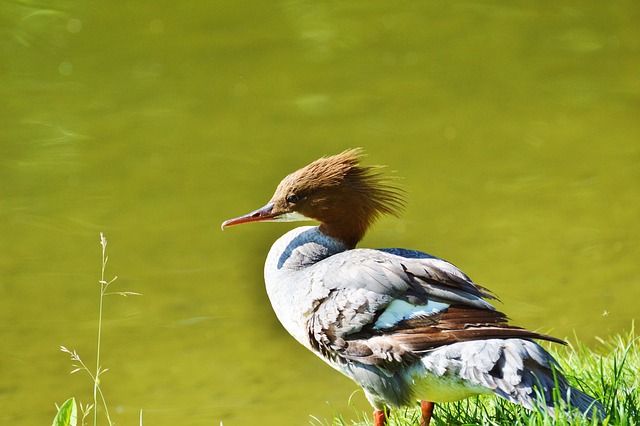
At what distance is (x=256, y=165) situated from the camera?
802cm

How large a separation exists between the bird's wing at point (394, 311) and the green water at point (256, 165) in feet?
7.14

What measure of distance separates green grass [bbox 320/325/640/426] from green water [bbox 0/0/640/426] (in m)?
1.86

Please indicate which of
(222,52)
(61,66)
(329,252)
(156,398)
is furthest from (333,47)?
(329,252)

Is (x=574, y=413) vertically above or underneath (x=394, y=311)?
above

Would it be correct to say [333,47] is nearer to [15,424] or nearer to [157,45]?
[157,45]

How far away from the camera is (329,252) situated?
493cm

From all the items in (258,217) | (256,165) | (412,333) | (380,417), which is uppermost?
(412,333)

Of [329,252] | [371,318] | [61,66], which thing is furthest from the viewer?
[61,66]

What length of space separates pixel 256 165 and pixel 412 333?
4.15 m

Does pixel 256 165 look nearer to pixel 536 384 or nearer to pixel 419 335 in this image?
pixel 419 335

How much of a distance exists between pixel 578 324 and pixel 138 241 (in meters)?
3.19

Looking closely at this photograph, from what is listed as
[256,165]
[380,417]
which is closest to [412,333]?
[380,417]

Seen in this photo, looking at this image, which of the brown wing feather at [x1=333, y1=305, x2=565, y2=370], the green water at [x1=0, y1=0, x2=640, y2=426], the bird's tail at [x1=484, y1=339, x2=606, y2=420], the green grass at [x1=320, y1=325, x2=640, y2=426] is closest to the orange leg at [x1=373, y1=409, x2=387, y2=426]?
the green grass at [x1=320, y1=325, x2=640, y2=426]

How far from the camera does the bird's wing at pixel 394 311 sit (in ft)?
13.2
